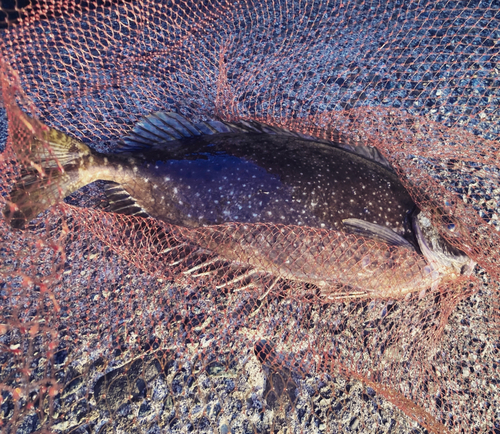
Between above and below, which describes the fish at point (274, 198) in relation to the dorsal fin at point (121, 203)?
above

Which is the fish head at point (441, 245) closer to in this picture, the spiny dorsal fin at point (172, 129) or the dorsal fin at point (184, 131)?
the dorsal fin at point (184, 131)

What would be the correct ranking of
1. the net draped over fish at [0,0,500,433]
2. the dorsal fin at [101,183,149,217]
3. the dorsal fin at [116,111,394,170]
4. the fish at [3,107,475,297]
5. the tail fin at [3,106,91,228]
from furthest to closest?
the dorsal fin at [116,111,394,170], the dorsal fin at [101,183,149,217], the fish at [3,107,475,297], the net draped over fish at [0,0,500,433], the tail fin at [3,106,91,228]

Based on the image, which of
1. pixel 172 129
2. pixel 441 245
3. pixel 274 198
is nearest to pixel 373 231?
pixel 441 245

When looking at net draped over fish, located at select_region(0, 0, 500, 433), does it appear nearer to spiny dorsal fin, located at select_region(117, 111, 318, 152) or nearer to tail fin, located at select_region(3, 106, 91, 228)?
tail fin, located at select_region(3, 106, 91, 228)

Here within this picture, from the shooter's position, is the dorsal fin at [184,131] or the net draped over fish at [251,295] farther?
the dorsal fin at [184,131]

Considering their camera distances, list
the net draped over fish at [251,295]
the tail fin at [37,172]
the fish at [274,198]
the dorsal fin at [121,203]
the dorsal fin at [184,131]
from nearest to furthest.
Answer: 1. the tail fin at [37,172]
2. the net draped over fish at [251,295]
3. the fish at [274,198]
4. the dorsal fin at [121,203]
5. the dorsal fin at [184,131]

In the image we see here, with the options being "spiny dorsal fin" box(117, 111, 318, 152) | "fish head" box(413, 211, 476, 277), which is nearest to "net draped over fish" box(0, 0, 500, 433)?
"fish head" box(413, 211, 476, 277)

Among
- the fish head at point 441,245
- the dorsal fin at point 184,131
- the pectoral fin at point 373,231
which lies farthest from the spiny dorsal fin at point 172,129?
the fish head at point 441,245
